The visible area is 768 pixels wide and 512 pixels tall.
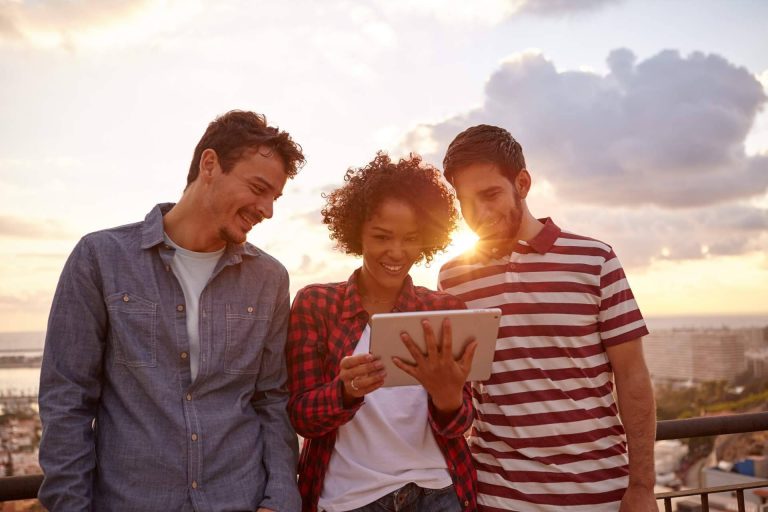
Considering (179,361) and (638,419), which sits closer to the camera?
(179,361)

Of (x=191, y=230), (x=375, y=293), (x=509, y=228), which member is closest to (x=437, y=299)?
(x=375, y=293)

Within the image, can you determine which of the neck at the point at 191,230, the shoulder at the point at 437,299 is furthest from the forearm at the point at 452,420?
the neck at the point at 191,230

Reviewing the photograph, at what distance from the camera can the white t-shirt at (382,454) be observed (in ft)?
7.73

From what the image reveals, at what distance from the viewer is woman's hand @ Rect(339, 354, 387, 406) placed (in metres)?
2.21

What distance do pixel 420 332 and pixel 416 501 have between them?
2.29ft

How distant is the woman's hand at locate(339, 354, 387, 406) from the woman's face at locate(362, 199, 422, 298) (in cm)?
53

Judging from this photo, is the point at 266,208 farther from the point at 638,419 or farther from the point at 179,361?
the point at 638,419

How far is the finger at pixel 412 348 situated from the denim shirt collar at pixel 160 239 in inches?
31.4

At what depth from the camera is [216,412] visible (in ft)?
7.61

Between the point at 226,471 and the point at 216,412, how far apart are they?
0.72 feet

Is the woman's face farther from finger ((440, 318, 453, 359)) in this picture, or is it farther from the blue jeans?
the blue jeans

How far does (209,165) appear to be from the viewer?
8.50 ft

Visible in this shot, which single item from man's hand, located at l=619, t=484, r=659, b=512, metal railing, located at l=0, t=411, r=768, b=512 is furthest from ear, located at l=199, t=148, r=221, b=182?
metal railing, located at l=0, t=411, r=768, b=512

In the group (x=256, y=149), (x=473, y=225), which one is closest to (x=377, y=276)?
(x=473, y=225)
